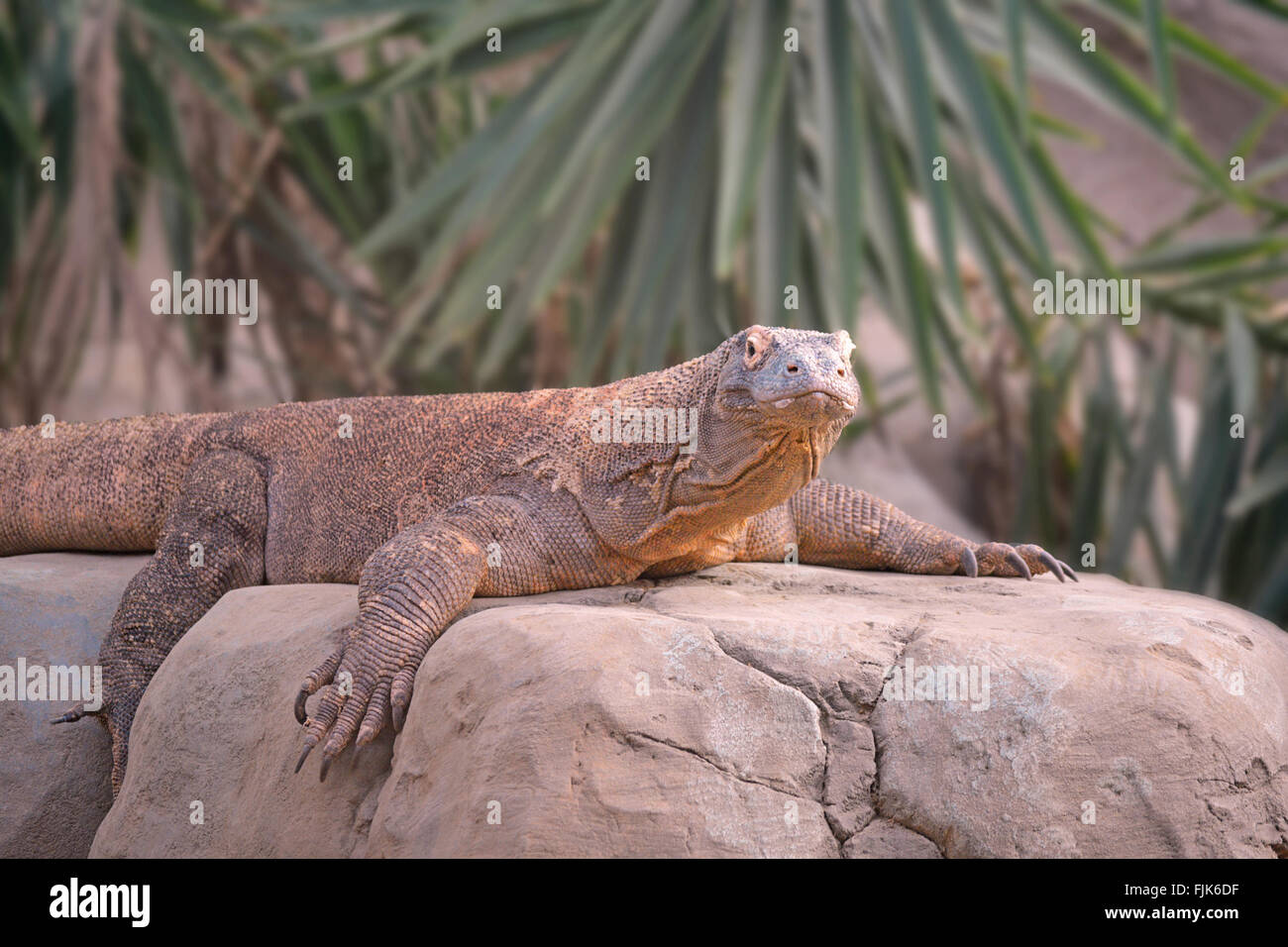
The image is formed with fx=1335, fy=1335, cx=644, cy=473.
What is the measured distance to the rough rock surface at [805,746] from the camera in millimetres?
→ 3551

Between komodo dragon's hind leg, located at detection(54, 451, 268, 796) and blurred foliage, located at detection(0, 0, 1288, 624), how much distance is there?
9.11 ft

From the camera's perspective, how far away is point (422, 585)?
4.26 meters

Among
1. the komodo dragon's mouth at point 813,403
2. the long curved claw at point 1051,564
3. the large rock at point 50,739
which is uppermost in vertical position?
the komodo dragon's mouth at point 813,403

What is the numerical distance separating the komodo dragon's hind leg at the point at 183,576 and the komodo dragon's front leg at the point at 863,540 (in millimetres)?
2072

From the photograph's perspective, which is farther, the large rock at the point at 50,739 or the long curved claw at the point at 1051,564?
the long curved claw at the point at 1051,564

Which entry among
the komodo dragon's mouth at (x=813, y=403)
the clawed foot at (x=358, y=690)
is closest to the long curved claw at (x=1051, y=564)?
the komodo dragon's mouth at (x=813, y=403)

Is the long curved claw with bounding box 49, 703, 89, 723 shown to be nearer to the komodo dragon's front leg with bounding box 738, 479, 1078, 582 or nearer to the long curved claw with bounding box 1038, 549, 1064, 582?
the komodo dragon's front leg with bounding box 738, 479, 1078, 582

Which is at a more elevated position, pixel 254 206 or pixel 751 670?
pixel 254 206

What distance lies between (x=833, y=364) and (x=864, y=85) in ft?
16.4

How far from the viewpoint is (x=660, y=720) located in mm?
3619

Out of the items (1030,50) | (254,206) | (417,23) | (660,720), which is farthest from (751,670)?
(254,206)

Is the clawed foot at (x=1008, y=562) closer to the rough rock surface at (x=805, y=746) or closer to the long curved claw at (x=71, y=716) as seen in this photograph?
the rough rock surface at (x=805, y=746)

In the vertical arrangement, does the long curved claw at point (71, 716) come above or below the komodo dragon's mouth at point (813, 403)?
below
